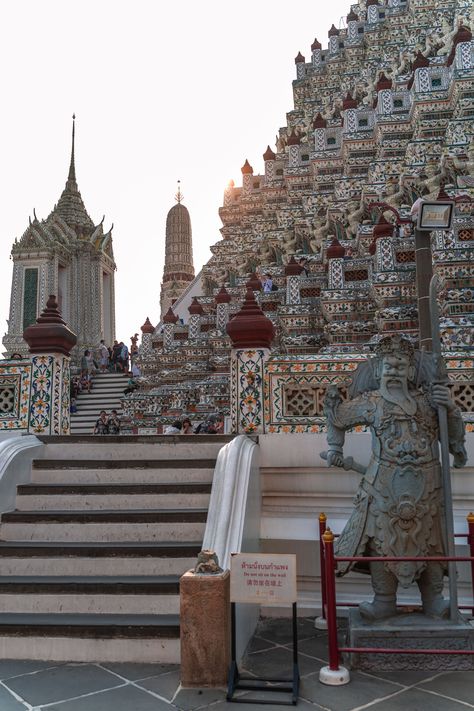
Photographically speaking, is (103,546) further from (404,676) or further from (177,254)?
(177,254)

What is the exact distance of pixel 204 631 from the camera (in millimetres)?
4066

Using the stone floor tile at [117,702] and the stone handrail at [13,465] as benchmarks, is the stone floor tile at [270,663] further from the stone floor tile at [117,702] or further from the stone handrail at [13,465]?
the stone handrail at [13,465]

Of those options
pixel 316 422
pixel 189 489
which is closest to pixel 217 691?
pixel 189 489

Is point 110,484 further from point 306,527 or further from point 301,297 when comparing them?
point 301,297

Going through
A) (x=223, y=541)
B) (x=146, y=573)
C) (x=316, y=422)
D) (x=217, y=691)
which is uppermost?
(x=316, y=422)

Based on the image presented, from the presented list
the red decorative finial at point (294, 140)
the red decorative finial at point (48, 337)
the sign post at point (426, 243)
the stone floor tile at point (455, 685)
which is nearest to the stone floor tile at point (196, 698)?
the stone floor tile at point (455, 685)

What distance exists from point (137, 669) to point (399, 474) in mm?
2286

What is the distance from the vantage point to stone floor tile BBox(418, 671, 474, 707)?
13.0 feet

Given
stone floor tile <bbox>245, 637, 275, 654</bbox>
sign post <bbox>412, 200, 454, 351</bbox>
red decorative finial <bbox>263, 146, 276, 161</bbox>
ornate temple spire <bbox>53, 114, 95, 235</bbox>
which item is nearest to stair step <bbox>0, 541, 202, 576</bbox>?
stone floor tile <bbox>245, 637, 275, 654</bbox>

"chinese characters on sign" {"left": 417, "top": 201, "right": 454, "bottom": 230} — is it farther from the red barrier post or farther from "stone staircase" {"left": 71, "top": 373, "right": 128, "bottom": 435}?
"stone staircase" {"left": 71, "top": 373, "right": 128, "bottom": 435}

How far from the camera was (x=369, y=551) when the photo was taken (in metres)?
4.61

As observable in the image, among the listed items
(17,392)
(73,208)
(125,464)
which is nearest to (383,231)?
(17,392)

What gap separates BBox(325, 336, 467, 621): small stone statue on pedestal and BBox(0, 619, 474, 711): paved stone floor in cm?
53

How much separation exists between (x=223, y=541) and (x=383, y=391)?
5.45 ft
